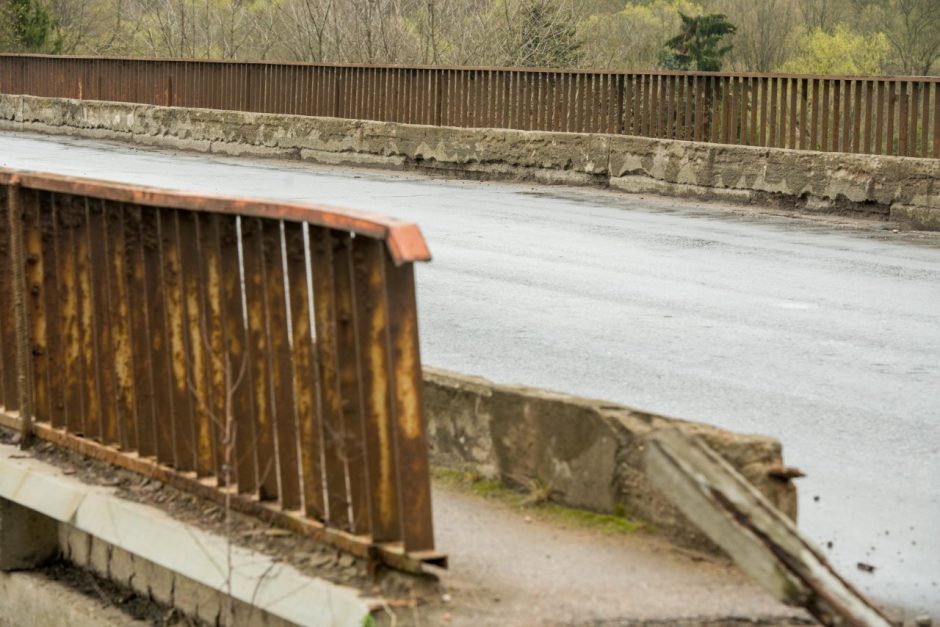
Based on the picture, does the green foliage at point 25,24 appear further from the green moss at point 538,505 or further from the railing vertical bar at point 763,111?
the green moss at point 538,505

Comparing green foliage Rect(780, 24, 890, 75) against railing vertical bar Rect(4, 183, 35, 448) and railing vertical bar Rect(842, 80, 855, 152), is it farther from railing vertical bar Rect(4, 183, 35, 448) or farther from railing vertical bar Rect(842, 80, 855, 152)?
railing vertical bar Rect(4, 183, 35, 448)

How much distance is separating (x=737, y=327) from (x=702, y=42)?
42717mm

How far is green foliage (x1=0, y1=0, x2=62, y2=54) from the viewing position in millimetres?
41750

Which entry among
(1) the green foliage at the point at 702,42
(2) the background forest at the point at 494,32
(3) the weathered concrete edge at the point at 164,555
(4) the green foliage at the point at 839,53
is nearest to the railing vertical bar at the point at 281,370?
(3) the weathered concrete edge at the point at 164,555

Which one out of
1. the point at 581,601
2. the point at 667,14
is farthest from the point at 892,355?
the point at 667,14

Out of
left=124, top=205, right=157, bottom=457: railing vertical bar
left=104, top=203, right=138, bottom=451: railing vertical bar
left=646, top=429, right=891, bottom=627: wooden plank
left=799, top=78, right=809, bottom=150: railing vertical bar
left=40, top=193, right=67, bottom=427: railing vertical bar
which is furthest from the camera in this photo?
left=799, top=78, right=809, bottom=150: railing vertical bar

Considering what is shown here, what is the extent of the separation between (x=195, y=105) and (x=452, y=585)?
23.2 metres

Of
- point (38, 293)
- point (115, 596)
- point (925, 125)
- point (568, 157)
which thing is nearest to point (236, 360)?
point (115, 596)

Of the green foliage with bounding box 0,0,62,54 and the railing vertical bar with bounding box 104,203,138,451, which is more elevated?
the green foliage with bounding box 0,0,62,54

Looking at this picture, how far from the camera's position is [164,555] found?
5117 millimetres

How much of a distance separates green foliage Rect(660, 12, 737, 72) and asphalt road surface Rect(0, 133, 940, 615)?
111ft

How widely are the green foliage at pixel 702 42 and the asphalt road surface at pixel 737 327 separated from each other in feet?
111

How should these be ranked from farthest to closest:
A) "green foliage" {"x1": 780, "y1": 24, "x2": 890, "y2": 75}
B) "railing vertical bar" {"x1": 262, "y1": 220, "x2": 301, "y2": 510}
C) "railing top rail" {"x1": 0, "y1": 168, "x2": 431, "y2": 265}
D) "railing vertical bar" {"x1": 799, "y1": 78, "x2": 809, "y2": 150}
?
"green foliage" {"x1": 780, "y1": 24, "x2": 890, "y2": 75} < "railing vertical bar" {"x1": 799, "y1": 78, "x2": 809, "y2": 150} < "railing vertical bar" {"x1": 262, "y1": 220, "x2": 301, "y2": 510} < "railing top rail" {"x1": 0, "y1": 168, "x2": 431, "y2": 265}

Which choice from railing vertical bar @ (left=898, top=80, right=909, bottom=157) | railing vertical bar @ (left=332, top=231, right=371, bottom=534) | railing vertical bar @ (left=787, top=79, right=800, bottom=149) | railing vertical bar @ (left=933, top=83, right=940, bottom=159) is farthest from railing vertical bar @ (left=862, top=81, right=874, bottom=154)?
railing vertical bar @ (left=332, top=231, right=371, bottom=534)
